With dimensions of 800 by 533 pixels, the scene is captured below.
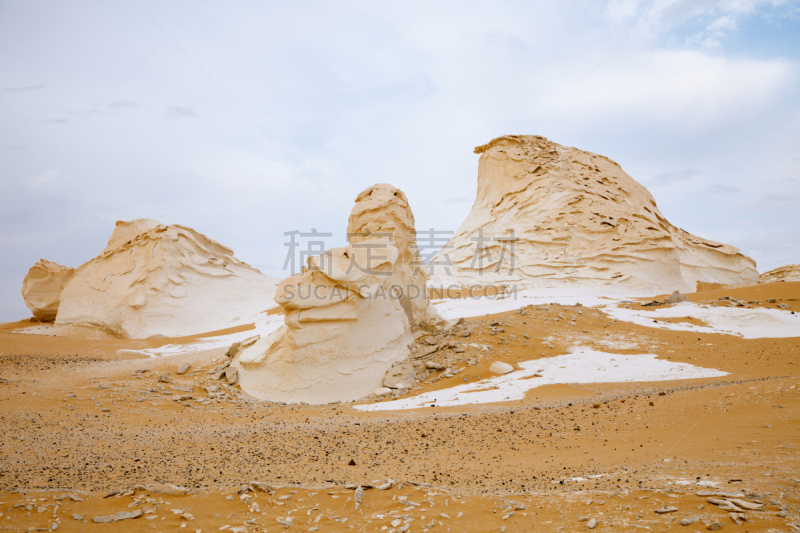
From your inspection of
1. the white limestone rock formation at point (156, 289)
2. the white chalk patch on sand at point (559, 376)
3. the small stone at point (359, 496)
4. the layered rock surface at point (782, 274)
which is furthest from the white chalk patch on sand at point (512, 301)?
the small stone at point (359, 496)

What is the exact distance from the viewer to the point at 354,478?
15.4ft

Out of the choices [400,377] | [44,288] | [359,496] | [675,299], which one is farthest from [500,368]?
[44,288]

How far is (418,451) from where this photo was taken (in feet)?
19.0

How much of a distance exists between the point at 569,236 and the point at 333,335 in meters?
19.0

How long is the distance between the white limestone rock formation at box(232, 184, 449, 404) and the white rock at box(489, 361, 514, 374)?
2.27 meters

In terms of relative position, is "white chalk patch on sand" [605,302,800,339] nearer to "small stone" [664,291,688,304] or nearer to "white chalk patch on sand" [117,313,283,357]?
"small stone" [664,291,688,304]

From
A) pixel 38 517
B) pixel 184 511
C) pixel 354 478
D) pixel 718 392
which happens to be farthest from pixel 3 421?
pixel 718 392

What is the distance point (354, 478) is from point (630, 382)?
24.8ft

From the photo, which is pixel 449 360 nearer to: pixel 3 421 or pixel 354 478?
pixel 354 478

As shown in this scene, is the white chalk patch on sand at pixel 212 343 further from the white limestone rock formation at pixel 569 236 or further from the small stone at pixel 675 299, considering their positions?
the small stone at pixel 675 299

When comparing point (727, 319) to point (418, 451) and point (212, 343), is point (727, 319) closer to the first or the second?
point (418, 451)

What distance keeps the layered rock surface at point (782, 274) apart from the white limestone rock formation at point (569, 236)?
0.92m

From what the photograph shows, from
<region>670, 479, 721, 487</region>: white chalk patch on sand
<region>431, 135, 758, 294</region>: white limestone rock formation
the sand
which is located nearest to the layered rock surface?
<region>431, 135, 758, 294</region>: white limestone rock formation

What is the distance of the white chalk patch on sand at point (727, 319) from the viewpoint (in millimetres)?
13792
